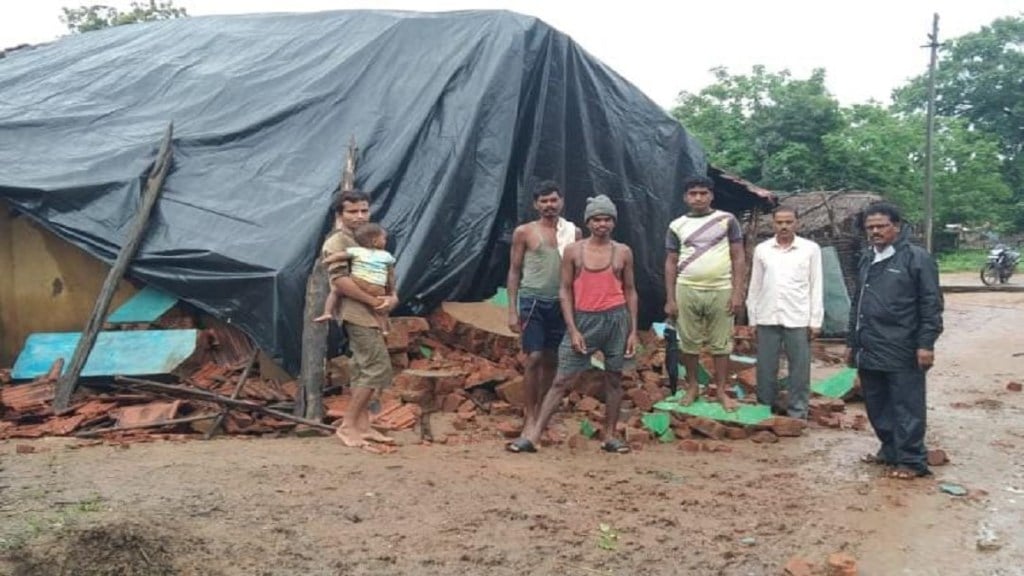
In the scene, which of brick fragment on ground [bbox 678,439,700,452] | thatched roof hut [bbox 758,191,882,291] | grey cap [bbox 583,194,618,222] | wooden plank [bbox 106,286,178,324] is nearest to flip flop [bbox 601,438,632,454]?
brick fragment on ground [bbox 678,439,700,452]

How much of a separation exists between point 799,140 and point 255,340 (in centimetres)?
2064

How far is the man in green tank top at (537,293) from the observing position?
545 cm

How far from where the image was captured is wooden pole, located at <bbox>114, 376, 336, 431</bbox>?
18.4 ft

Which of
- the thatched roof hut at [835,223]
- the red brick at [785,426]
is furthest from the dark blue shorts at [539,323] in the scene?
the thatched roof hut at [835,223]

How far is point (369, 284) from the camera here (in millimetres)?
5148

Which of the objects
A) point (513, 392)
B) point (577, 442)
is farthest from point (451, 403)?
point (577, 442)

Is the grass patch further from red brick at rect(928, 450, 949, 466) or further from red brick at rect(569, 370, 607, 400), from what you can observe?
red brick at rect(928, 450, 949, 466)

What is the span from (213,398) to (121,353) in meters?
1.09

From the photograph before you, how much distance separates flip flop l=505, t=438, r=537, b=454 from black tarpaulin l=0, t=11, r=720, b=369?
1.84 metres

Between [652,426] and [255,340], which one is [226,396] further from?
[652,426]

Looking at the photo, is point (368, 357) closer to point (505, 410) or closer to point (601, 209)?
point (505, 410)

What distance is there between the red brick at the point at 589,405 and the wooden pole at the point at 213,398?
178 cm

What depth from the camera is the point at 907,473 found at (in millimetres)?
4891

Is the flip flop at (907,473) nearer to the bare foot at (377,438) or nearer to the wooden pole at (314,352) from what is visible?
the bare foot at (377,438)
